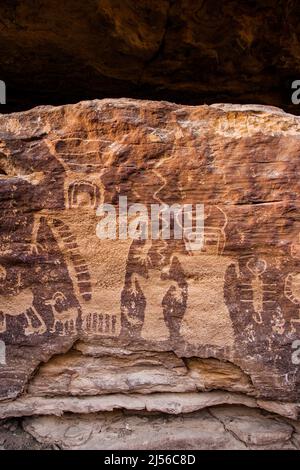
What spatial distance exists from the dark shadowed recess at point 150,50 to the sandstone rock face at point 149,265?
59.4 inches

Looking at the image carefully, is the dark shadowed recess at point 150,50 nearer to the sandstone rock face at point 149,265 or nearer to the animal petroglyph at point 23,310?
the sandstone rock face at point 149,265

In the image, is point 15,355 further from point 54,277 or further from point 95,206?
point 95,206

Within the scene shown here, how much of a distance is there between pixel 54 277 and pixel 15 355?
538 millimetres

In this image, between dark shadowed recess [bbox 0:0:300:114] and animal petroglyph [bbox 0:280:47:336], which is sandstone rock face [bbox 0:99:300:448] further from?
dark shadowed recess [bbox 0:0:300:114]

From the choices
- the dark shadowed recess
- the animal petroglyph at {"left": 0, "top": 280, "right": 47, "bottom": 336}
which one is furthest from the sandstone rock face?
the dark shadowed recess

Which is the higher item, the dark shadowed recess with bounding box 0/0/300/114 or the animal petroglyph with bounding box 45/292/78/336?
the dark shadowed recess with bounding box 0/0/300/114

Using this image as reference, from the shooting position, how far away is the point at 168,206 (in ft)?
7.65

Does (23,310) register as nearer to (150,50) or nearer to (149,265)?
(149,265)

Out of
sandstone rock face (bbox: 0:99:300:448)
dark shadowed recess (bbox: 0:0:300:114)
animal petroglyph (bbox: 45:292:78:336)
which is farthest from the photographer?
dark shadowed recess (bbox: 0:0:300:114)

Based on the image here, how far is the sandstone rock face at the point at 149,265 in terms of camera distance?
90.0 inches

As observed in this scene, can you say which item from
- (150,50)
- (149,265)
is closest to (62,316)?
(149,265)

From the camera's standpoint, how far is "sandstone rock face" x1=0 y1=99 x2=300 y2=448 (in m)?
2.29

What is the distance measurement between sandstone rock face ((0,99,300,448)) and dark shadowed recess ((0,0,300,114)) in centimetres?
151

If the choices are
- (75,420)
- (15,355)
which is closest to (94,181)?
(15,355)
